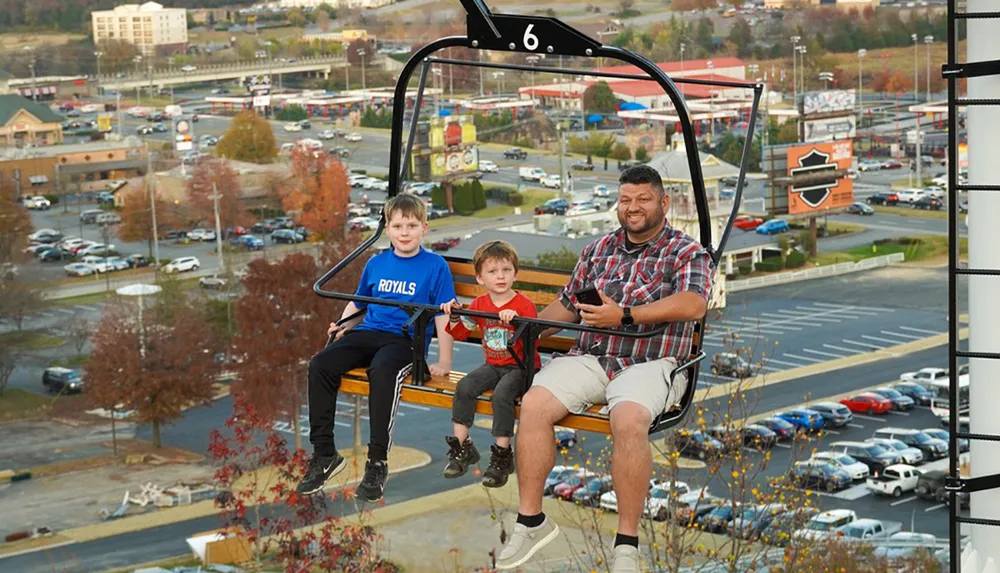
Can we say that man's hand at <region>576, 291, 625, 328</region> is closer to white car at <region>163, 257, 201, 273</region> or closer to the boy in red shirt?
the boy in red shirt

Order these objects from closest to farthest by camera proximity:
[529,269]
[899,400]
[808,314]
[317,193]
Result: [529,269]
[899,400]
[808,314]
[317,193]

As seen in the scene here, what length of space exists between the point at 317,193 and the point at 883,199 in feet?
73.4

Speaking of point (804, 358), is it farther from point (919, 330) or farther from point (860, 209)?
point (860, 209)

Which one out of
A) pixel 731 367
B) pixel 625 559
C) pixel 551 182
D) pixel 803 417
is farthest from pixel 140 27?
pixel 625 559

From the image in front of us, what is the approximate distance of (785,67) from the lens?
7681 cm

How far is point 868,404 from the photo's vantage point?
136 ft

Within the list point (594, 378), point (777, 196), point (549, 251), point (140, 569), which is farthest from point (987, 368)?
point (777, 196)

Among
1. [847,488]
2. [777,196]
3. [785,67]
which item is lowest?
[847,488]

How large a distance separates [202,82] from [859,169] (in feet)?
92.7

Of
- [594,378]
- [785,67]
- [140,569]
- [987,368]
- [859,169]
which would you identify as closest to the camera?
[987,368]

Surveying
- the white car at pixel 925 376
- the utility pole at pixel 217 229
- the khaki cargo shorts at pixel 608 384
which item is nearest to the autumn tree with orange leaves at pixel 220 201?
the utility pole at pixel 217 229

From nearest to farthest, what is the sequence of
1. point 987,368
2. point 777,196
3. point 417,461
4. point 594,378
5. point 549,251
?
point 987,368 → point 594,378 → point 417,461 → point 549,251 → point 777,196

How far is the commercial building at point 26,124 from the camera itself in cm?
6625

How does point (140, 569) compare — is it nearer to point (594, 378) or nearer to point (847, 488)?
point (847, 488)
